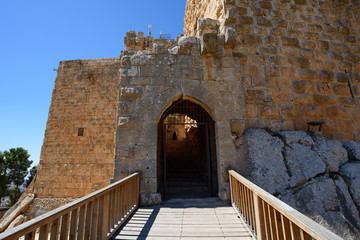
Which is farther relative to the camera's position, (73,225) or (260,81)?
(260,81)

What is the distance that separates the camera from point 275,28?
471 cm

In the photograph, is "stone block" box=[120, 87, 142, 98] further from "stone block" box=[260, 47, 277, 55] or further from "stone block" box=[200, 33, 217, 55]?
"stone block" box=[260, 47, 277, 55]

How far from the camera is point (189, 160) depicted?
336 inches

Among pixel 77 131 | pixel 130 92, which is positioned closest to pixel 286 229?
pixel 130 92

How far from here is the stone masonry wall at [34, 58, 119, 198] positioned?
8445 mm

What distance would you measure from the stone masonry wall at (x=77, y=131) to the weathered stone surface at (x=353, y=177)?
8.05 m

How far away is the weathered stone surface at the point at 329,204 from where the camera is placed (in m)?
3.00

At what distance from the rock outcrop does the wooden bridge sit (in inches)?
31.2

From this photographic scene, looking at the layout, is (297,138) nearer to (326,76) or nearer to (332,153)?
(332,153)

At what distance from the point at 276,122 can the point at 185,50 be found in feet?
8.78

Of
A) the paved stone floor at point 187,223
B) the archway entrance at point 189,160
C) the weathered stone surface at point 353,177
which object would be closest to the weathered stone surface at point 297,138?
the weathered stone surface at point 353,177

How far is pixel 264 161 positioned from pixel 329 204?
119 centimetres

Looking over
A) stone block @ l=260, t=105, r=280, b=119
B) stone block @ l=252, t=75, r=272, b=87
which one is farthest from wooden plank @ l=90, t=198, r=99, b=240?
stone block @ l=252, t=75, r=272, b=87

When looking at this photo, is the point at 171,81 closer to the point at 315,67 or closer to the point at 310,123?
the point at 310,123
